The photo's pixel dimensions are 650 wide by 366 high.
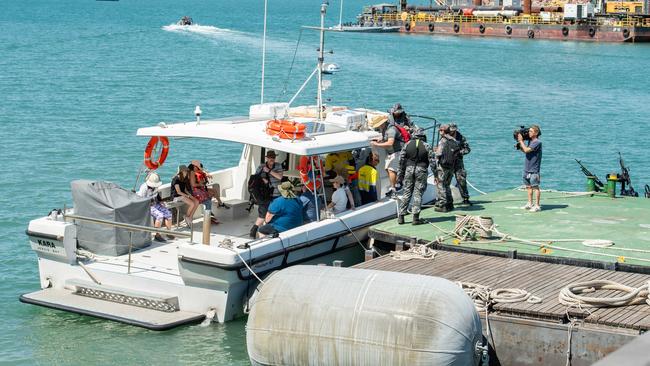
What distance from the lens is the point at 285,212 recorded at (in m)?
14.4

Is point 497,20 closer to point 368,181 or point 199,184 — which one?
point 368,181

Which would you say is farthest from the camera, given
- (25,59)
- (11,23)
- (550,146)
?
(11,23)

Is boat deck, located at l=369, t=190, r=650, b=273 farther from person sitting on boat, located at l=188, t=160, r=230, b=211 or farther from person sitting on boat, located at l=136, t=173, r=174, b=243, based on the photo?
person sitting on boat, located at l=136, t=173, r=174, b=243

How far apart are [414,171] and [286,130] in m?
1.97

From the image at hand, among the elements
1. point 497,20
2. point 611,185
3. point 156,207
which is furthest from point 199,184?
point 497,20

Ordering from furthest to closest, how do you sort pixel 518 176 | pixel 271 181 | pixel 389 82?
pixel 389 82 → pixel 518 176 → pixel 271 181

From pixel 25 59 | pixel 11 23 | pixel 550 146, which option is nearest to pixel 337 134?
pixel 550 146

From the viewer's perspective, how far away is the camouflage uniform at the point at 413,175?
15156 millimetres

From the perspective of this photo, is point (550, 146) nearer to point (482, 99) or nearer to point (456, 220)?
point (482, 99)

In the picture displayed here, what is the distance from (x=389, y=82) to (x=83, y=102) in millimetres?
16474

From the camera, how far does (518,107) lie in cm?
4566

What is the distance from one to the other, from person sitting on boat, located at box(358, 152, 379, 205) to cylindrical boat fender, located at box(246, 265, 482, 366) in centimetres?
525

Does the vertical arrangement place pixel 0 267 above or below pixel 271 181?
below

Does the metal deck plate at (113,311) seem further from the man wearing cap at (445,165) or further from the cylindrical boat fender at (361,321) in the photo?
the man wearing cap at (445,165)
